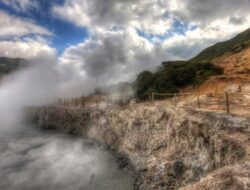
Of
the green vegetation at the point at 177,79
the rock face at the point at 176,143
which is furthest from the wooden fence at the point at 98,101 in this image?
the rock face at the point at 176,143

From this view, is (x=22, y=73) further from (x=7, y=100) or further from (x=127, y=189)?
(x=127, y=189)

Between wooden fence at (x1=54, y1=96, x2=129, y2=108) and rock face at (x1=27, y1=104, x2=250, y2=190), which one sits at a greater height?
wooden fence at (x1=54, y1=96, x2=129, y2=108)

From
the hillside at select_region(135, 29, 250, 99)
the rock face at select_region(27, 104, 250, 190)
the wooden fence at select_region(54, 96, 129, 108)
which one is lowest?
the rock face at select_region(27, 104, 250, 190)

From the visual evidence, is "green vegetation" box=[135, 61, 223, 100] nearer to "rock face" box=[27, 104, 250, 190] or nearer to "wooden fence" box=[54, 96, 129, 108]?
"wooden fence" box=[54, 96, 129, 108]

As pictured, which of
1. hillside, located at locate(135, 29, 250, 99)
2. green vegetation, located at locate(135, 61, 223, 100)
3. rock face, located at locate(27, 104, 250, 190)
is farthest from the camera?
green vegetation, located at locate(135, 61, 223, 100)

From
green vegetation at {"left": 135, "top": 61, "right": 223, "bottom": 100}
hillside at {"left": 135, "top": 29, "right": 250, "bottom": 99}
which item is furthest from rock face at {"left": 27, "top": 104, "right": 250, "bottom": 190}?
hillside at {"left": 135, "top": 29, "right": 250, "bottom": 99}

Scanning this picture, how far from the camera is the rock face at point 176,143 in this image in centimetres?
1273

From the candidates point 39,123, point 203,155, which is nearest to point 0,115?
point 39,123

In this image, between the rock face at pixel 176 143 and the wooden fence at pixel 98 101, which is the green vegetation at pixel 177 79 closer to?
the wooden fence at pixel 98 101

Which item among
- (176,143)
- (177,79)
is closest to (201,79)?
Answer: (177,79)

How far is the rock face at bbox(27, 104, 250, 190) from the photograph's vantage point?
12.7 metres

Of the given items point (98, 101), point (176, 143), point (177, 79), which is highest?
point (177, 79)

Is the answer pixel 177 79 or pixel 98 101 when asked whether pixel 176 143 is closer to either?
pixel 177 79

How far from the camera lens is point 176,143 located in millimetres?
18312
